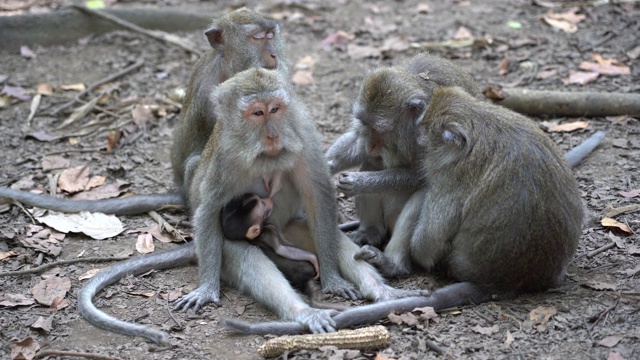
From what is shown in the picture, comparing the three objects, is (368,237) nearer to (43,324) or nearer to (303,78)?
(43,324)

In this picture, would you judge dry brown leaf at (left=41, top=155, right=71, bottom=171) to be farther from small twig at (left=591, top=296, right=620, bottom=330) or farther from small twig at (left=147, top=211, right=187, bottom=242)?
small twig at (left=591, top=296, right=620, bottom=330)

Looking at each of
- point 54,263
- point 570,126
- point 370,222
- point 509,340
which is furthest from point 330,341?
point 570,126

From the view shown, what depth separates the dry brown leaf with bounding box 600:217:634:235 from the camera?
21.5 feet

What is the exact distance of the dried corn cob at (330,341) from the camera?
5297mm

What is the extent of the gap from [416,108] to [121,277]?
2840mm

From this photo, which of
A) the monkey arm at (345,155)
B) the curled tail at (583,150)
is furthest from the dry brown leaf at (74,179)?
the curled tail at (583,150)

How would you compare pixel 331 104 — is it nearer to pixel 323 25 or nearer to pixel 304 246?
pixel 323 25

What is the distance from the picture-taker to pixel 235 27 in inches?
297

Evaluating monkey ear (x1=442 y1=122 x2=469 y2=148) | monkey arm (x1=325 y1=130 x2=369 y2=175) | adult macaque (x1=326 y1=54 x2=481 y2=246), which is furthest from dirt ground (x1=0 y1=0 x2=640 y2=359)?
monkey ear (x1=442 y1=122 x2=469 y2=148)

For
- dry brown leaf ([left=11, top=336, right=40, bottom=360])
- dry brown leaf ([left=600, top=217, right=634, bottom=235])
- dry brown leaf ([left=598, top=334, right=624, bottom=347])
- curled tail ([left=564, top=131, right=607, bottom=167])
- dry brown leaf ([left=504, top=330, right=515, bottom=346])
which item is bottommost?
dry brown leaf ([left=11, top=336, right=40, bottom=360])

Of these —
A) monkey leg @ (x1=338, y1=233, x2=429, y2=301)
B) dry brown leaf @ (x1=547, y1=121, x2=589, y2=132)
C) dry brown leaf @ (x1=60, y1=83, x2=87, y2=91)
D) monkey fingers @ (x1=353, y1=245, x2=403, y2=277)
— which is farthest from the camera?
dry brown leaf @ (x1=60, y1=83, x2=87, y2=91)

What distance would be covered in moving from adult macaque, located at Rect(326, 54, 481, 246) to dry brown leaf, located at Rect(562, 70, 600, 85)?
2.99 m

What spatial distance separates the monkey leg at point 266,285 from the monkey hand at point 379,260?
2.14 feet

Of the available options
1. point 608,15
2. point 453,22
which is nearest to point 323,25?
point 453,22
